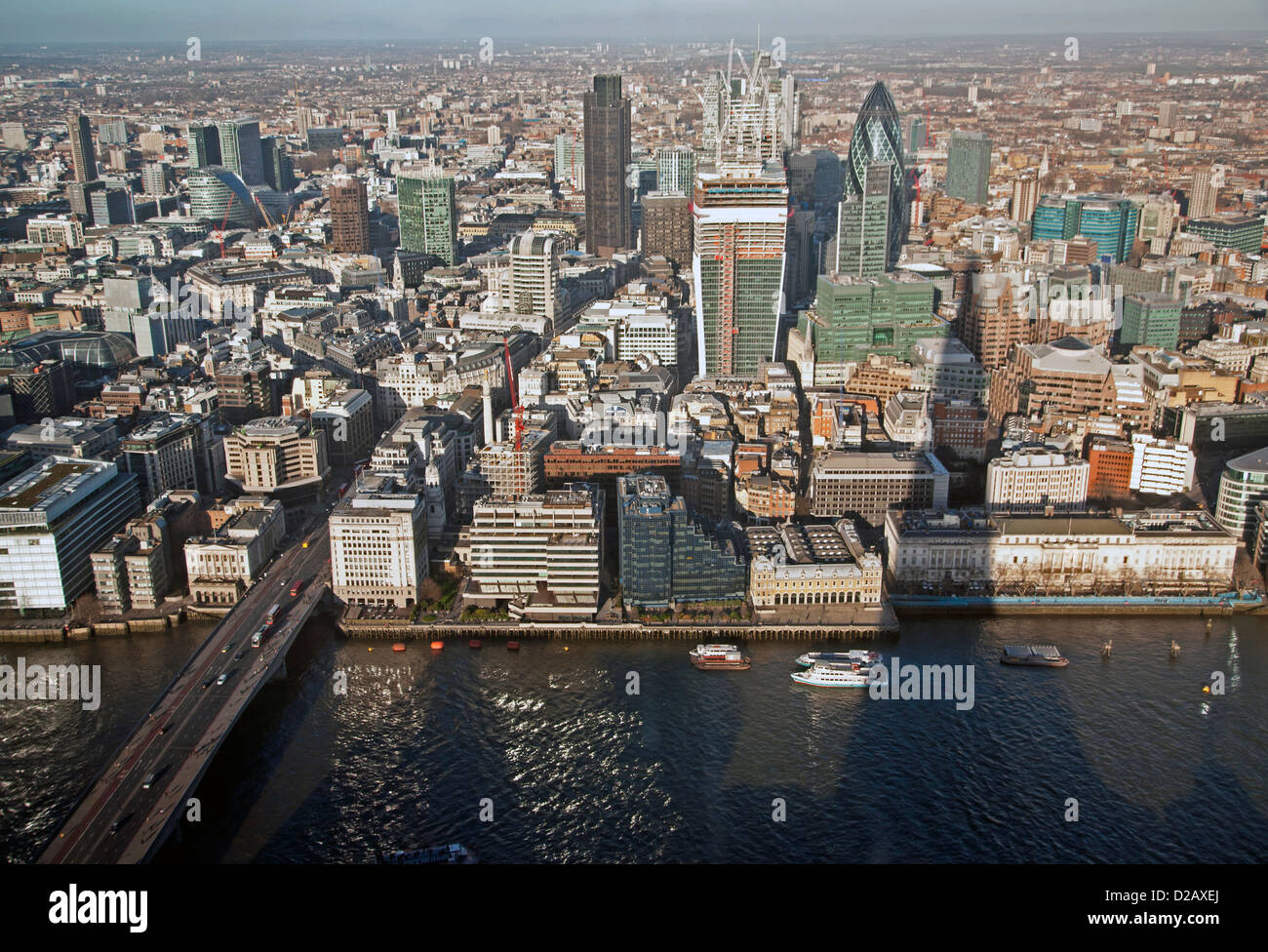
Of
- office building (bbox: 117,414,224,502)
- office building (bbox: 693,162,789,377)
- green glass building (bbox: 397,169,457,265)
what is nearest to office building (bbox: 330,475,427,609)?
office building (bbox: 117,414,224,502)

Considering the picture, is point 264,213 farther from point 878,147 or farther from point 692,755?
point 692,755

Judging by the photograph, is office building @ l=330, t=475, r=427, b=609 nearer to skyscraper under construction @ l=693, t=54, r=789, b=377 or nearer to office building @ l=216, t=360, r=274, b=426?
office building @ l=216, t=360, r=274, b=426

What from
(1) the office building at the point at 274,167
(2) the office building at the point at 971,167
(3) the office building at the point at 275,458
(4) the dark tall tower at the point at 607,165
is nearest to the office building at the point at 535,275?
(4) the dark tall tower at the point at 607,165

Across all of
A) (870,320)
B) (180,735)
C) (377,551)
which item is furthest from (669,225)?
(180,735)

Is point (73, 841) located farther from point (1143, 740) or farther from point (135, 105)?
point (135, 105)

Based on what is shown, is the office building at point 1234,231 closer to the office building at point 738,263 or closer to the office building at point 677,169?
the office building at point 677,169
